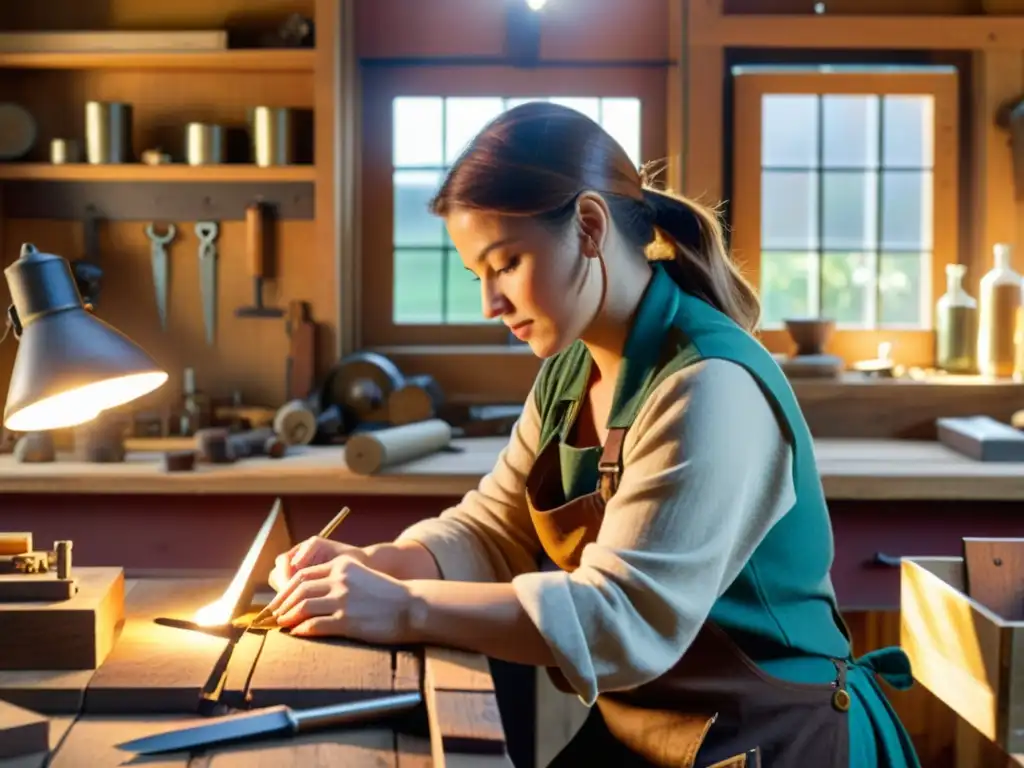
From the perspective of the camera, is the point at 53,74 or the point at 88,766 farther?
the point at 53,74

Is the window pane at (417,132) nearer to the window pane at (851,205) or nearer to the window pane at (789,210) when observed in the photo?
the window pane at (789,210)

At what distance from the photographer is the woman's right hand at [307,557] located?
5.59 ft

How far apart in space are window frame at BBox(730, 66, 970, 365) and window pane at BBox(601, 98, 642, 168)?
280mm

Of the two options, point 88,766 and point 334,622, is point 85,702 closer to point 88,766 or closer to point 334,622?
point 88,766

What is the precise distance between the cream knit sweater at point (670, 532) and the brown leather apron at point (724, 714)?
4.8 inches

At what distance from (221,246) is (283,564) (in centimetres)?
202

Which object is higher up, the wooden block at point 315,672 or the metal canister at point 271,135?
the metal canister at point 271,135

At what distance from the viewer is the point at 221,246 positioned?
358 centimetres

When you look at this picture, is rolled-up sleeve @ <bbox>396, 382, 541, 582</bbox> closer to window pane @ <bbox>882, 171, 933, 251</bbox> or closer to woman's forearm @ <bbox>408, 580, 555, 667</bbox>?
woman's forearm @ <bbox>408, 580, 555, 667</bbox>

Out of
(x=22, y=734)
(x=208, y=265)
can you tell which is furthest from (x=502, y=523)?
(x=208, y=265)

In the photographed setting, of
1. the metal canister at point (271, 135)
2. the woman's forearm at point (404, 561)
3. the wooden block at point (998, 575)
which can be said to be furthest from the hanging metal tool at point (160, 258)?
the wooden block at point (998, 575)

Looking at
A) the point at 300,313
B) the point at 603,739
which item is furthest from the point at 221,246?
the point at 603,739

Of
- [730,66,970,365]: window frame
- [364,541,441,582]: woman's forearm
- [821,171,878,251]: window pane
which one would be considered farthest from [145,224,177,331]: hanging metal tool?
[364,541,441,582]: woman's forearm

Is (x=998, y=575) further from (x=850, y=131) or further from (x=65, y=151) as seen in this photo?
(x=65, y=151)
